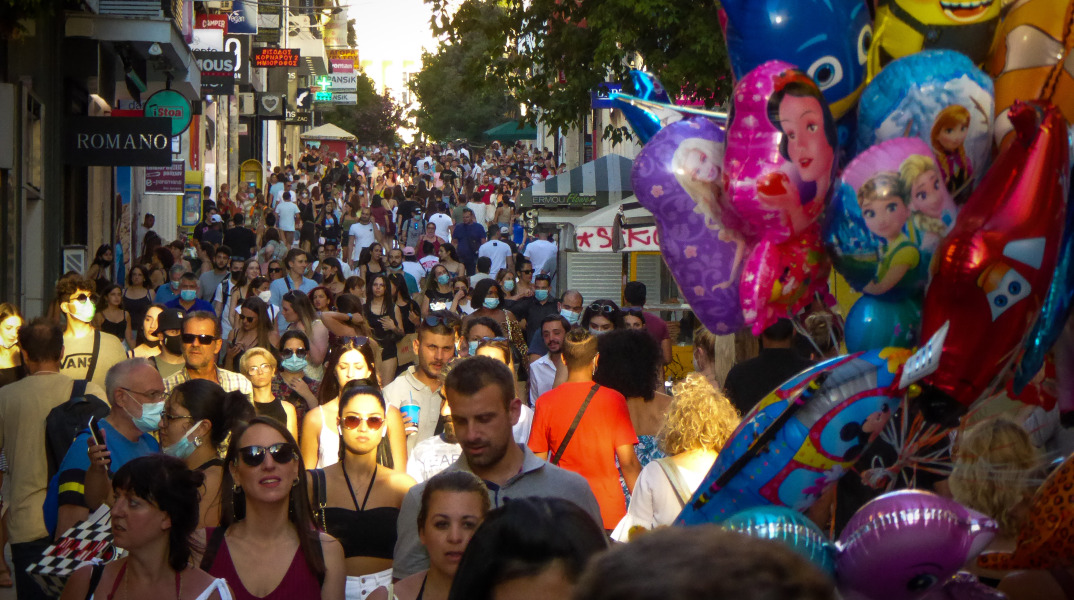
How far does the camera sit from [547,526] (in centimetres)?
307

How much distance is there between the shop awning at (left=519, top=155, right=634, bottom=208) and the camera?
19.2 meters

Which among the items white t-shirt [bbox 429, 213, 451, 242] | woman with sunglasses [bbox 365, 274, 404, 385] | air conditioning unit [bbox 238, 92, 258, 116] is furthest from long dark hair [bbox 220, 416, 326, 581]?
air conditioning unit [bbox 238, 92, 258, 116]

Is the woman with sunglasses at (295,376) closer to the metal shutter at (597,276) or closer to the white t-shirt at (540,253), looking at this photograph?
the metal shutter at (597,276)

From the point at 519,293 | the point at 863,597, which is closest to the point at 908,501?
the point at 863,597

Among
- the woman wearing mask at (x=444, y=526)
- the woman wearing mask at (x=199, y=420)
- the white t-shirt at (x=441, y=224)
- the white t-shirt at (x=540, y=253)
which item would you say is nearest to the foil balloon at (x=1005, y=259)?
the woman wearing mask at (x=444, y=526)

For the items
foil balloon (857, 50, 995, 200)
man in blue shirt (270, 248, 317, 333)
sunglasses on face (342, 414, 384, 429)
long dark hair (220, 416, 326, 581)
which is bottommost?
long dark hair (220, 416, 326, 581)

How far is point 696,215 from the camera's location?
17.9 ft

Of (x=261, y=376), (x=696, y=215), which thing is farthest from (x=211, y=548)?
(x=261, y=376)

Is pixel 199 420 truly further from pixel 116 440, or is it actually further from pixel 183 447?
pixel 116 440

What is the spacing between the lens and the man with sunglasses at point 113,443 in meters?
5.91

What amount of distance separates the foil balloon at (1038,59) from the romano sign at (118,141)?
44.2 feet

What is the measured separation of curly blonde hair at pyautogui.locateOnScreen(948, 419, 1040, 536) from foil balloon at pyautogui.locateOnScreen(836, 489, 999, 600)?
0.71m

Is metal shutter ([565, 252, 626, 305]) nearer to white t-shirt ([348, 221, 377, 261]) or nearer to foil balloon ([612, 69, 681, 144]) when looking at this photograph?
white t-shirt ([348, 221, 377, 261])

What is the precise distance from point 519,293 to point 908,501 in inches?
437
